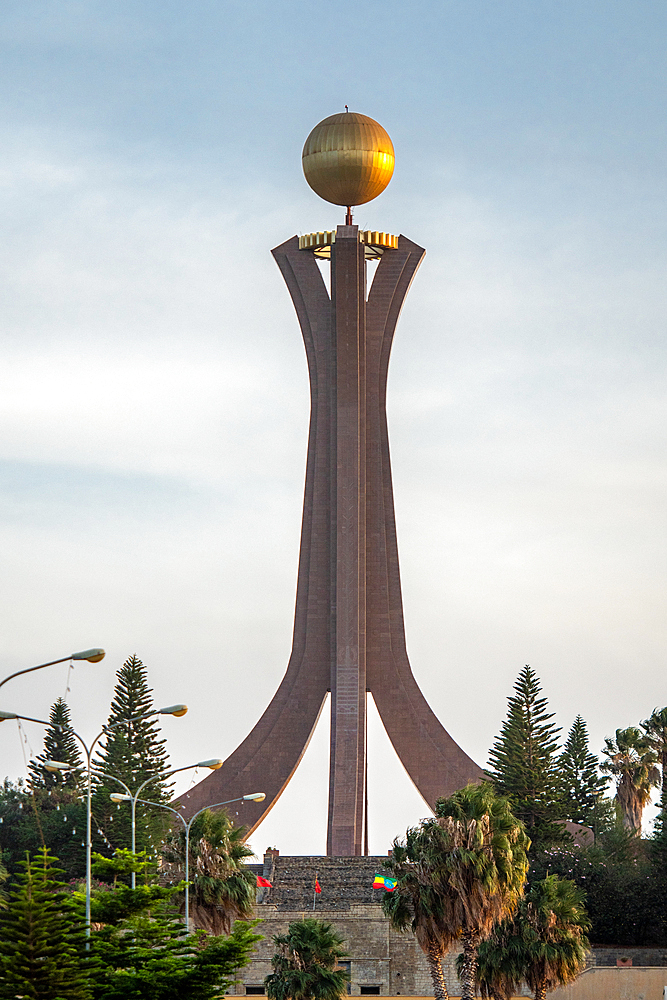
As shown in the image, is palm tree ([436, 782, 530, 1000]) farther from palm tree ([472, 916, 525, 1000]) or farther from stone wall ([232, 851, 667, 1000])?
stone wall ([232, 851, 667, 1000])

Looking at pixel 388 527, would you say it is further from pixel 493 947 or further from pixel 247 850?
pixel 493 947

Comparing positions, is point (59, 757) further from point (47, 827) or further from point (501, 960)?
point (501, 960)

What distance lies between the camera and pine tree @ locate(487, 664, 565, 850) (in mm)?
45781

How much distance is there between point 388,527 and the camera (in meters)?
49.8

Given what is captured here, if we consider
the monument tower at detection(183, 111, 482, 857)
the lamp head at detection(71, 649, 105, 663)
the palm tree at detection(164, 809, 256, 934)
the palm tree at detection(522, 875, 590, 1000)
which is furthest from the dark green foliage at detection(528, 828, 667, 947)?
the lamp head at detection(71, 649, 105, 663)

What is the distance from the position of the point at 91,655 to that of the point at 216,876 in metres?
15.2

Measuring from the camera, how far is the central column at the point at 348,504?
48250 millimetres

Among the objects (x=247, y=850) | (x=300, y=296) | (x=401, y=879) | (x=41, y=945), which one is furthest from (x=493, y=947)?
(x=300, y=296)

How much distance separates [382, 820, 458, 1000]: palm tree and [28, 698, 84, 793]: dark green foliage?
95.7ft

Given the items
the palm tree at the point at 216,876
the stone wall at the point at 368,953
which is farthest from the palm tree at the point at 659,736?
the palm tree at the point at 216,876

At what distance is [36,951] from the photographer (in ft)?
69.8

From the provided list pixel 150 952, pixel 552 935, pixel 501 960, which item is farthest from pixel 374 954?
pixel 150 952

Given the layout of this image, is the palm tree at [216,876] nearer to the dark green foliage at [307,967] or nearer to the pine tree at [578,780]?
the dark green foliage at [307,967]

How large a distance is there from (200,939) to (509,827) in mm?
6450
